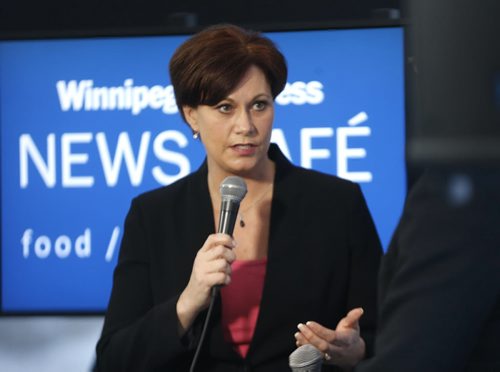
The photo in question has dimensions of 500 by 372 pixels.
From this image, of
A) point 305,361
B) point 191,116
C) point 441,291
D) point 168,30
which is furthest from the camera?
point 168,30

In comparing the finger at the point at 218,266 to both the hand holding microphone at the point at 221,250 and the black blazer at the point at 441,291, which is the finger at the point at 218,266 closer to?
the hand holding microphone at the point at 221,250

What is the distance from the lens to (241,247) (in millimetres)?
2102

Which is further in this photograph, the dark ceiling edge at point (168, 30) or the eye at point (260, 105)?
the dark ceiling edge at point (168, 30)

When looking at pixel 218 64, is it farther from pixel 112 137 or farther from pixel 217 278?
pixel 112 137

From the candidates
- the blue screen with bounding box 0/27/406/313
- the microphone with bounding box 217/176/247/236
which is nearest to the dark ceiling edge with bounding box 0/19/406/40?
the blue screen with bounding box 0/27/406/313

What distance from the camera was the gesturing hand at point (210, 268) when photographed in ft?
5.90

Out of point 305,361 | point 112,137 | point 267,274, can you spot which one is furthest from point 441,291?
point 112,137

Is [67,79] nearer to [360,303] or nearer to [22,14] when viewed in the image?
[22,14]

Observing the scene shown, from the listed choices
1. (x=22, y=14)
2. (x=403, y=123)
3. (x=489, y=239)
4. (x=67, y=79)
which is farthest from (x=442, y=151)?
(x=22, y=14)

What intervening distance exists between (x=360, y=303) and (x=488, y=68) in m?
1.54

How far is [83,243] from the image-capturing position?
A: 292cm

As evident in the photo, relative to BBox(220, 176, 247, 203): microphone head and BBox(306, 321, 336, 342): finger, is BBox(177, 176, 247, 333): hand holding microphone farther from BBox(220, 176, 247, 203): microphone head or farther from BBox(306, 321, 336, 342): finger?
BBox(306, 321, 336, 342): finger

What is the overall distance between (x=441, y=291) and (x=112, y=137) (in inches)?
84.8

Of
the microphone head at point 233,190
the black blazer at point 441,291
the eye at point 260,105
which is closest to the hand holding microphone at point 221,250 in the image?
the microphone head at point 233,190
